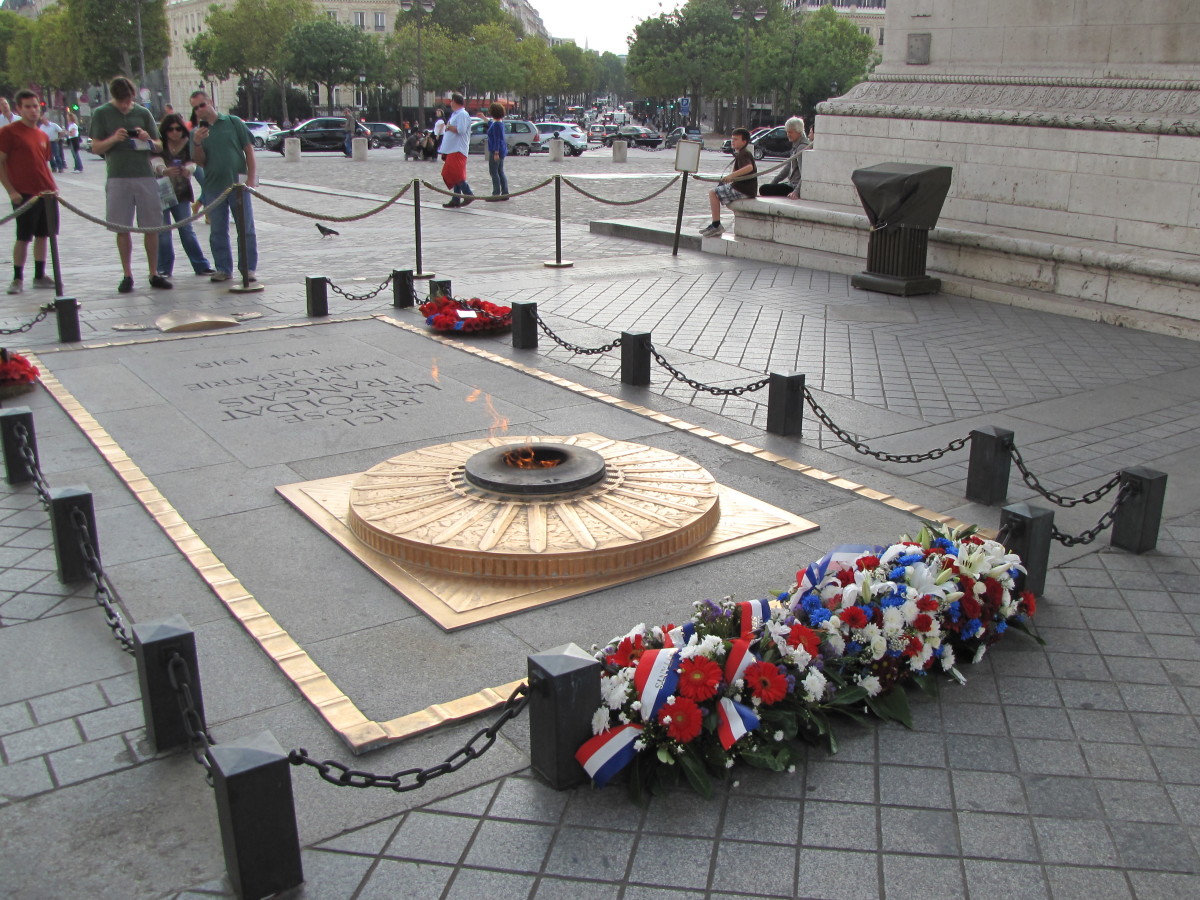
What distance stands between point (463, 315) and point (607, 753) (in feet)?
20.6

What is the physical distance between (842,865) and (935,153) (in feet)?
34.4

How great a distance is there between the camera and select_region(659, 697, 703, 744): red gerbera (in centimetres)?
311

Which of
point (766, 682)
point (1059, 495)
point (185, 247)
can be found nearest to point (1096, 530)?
point (1059, 495)

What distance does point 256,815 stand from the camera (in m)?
2.58

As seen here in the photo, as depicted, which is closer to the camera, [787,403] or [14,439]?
[14,439]

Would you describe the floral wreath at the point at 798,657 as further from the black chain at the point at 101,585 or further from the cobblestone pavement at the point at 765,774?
the black chain at the point at 101,585

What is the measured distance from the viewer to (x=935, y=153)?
11883 mm

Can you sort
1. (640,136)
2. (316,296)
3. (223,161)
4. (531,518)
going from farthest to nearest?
(640,136)
(223,161)
(316,296)
(531,518)

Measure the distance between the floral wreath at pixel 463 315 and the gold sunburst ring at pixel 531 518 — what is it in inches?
137

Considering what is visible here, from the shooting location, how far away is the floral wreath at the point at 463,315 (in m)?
8.89

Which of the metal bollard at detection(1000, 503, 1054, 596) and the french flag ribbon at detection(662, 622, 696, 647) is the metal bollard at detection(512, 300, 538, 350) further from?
the french flag ribbon at detection(662, 622, 696, 647)

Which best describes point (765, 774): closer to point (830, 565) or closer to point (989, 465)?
point (830, 565)

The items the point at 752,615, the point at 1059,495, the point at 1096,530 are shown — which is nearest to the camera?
the point at 752,615

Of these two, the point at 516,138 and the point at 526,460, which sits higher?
the point at 516,138
